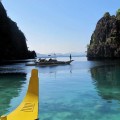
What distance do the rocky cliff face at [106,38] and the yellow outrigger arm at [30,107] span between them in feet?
434

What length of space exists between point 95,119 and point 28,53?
18128 centimetres

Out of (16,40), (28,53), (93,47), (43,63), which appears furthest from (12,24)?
(43,63)

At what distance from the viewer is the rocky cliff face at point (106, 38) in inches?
5704

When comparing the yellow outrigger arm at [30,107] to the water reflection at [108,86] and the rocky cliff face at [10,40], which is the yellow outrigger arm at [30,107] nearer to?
the water reflection at [108,86]

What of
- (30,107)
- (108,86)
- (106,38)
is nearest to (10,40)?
(106,38)

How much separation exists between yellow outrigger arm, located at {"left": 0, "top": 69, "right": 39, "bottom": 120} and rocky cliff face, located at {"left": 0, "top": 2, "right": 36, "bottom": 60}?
12213 centimetres

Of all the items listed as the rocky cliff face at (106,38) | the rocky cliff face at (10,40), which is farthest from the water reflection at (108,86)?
the rocky cliff face at (106,38)

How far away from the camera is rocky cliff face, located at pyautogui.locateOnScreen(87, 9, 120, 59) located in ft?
475

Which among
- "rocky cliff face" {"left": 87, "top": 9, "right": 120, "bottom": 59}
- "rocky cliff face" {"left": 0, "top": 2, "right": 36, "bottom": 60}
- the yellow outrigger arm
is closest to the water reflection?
the yellow outrigger arm

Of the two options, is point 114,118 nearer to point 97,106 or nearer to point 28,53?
point 97,106

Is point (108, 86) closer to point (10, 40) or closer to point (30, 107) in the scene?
point (30, 107)

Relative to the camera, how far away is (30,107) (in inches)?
430

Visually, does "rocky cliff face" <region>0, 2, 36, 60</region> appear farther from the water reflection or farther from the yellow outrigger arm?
the yellow outrigger arm

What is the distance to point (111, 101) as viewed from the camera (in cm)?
2217
